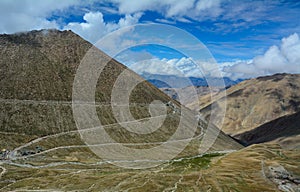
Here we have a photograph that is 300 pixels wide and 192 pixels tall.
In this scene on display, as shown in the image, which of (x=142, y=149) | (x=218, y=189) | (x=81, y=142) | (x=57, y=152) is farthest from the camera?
(x=142, y=149)

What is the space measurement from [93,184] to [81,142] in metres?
86.0

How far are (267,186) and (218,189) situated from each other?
58.0ft

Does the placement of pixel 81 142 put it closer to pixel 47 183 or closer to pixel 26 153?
pixel 26 153

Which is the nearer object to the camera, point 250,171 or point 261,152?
point 250,171

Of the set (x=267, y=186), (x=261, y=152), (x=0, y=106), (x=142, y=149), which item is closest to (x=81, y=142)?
(x=142, y=149)

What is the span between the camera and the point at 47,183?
101812mm

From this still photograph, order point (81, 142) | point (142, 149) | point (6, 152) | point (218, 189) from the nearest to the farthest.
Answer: point (218, 189) < point (6, 152) < point (81, 142) < point (142, 149)

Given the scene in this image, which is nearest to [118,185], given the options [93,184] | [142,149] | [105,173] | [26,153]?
[93,184]

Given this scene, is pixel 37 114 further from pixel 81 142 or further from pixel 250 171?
pixel 250 171

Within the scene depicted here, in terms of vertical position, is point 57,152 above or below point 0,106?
below

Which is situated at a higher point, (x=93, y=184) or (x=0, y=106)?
(x=0, y=106)

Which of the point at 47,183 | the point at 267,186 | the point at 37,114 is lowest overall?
the point at 267,186

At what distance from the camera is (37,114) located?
19962cm

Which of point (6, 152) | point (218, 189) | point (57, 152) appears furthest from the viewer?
point (57, 152)
